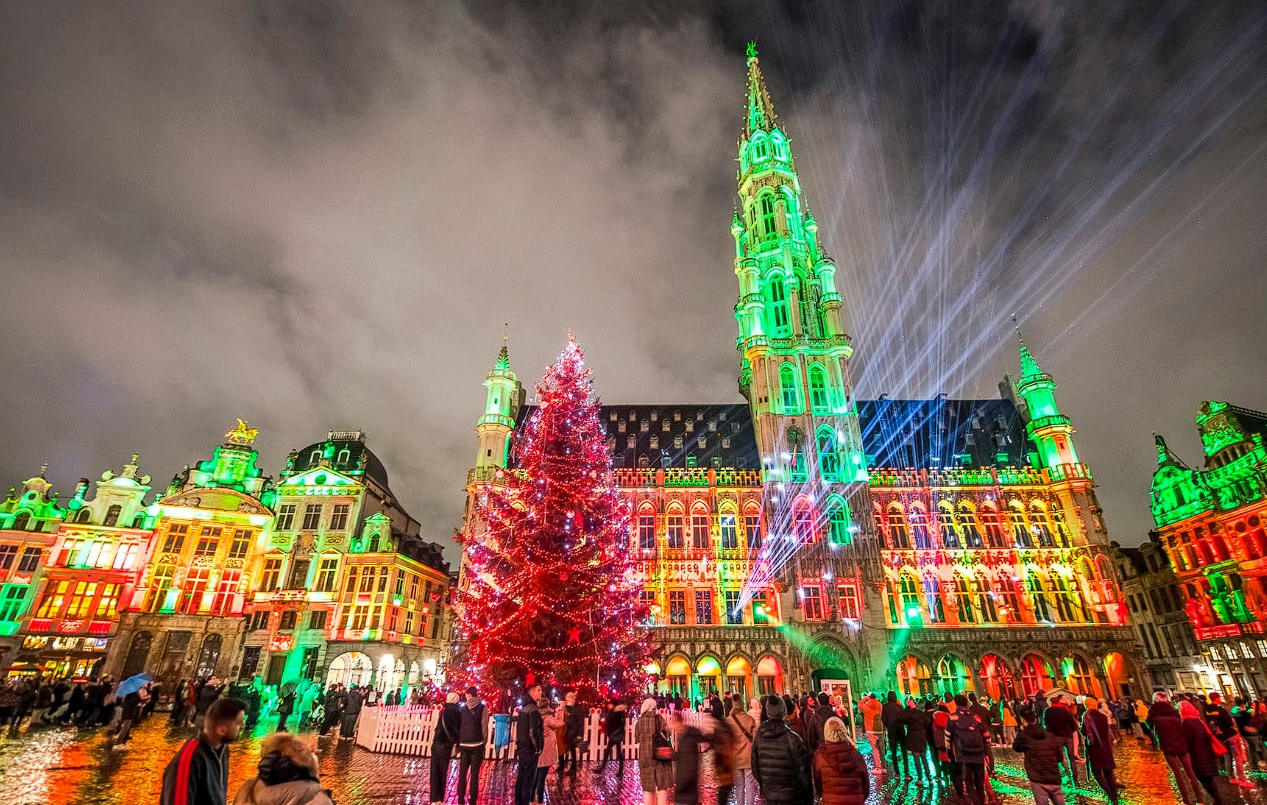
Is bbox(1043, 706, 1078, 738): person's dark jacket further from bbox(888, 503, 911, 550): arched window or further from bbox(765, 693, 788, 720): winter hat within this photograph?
bbox(888, 503, 911, 550): arched window

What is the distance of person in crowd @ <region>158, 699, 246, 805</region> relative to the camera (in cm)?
366

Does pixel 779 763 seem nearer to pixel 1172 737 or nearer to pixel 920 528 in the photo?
pixel 1172 737

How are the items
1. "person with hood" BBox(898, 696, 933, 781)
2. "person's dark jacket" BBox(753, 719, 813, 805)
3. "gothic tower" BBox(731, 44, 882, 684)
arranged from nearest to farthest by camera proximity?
"person's dark jacket" BBox(753, 719, 813, 805), "person with hood" BBox(898, 696, 933, 781), "gothic tower" BBox(731, 44, 882, 684)

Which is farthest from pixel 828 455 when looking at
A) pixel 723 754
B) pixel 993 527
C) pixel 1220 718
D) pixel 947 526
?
pixel 723 754

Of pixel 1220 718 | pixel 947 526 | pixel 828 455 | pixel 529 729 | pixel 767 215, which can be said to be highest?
pixel 767 215

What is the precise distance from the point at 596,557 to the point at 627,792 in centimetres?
688

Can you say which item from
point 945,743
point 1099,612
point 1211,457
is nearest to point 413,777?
point 945,743

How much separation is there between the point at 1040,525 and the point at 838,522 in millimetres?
12936

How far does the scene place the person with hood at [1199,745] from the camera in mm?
8844

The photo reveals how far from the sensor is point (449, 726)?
31.7 ft

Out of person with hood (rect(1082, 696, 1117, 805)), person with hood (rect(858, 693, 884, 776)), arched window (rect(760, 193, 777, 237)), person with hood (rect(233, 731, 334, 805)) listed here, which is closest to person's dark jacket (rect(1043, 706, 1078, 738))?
person with hood (rect(1082, 696, 1117, 805))

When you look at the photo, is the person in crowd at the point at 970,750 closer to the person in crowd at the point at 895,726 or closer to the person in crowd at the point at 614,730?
the person in crowd at the point at 895,726

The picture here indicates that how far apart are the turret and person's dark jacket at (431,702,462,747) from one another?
28786mm

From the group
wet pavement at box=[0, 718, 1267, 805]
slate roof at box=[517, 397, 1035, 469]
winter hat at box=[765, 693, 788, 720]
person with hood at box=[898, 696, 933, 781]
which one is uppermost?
slate roof at box=[517, 397, 1035, 469]
